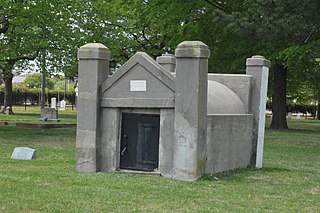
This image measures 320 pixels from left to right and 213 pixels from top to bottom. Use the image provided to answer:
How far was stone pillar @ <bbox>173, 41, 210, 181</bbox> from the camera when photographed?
11.3 metres

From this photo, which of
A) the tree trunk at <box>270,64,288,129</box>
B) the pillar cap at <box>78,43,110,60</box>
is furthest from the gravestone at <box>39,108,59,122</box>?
the pillar cap at <box>78,43,110,60</box>

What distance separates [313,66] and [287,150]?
17.9m

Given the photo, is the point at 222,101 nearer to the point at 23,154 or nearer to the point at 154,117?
the point at 154,117

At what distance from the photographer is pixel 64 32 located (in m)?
23.7

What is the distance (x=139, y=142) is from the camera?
12.0 meters

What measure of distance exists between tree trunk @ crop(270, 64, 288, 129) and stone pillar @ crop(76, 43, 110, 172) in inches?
955

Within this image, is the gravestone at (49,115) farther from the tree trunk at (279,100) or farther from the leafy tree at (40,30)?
the tree trunk at (279,100)

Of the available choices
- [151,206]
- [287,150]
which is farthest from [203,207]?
[287,150]

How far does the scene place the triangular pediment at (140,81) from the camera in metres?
11.7

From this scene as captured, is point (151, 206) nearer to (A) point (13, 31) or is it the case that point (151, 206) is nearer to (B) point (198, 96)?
(B) point (198, 96)

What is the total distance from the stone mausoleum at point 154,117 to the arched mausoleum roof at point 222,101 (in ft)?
0.08

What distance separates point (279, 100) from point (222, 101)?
23.1 meters

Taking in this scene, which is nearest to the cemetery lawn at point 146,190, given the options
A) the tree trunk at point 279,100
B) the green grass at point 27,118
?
the tree trunk at point 279,100

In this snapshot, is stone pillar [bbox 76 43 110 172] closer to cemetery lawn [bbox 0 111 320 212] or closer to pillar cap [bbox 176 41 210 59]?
cemetery lawn [bbox 0 111 320 212]
